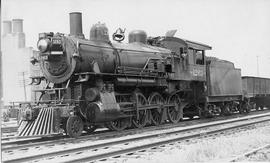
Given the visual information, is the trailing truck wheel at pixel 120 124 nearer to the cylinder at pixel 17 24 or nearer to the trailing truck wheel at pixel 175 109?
the trailing truck wheel at pixel 175 109

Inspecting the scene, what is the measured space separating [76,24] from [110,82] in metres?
2.35

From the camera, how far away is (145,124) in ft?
49.7

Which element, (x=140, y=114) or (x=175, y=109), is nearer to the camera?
(x=140, y=114)

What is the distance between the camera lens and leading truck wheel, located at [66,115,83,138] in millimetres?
11352

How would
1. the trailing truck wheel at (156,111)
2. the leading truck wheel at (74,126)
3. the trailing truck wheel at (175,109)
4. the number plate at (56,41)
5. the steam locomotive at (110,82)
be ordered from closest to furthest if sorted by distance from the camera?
1. the leading truck wheel at (74,126)
2. the steam locomotive at (110,82)
3. the number plate at (56,41)
4. the trailing truck wheel at (156,111)
5. the trailing truck wheel at (175,109)

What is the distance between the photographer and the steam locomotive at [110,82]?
11.9 m

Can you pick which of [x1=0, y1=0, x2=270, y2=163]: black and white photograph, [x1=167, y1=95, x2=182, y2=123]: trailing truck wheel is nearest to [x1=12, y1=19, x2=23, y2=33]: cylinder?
[x1=0, y1=0, x2=270, y2=163]: black and white photograph

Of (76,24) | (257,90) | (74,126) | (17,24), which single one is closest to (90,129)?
(74,126)

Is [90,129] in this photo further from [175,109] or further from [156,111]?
[175,109]

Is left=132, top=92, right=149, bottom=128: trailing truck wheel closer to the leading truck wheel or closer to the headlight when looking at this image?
the leading truck wheel

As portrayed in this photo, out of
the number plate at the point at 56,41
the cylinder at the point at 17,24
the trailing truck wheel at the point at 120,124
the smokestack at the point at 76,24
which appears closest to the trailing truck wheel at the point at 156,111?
the trailing truck wheel at the point at 120,124

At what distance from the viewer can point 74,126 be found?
11672 millimetres

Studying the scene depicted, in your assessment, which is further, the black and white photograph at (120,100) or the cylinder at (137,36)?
the cylinder at (137,36)

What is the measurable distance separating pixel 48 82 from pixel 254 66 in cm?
4274
